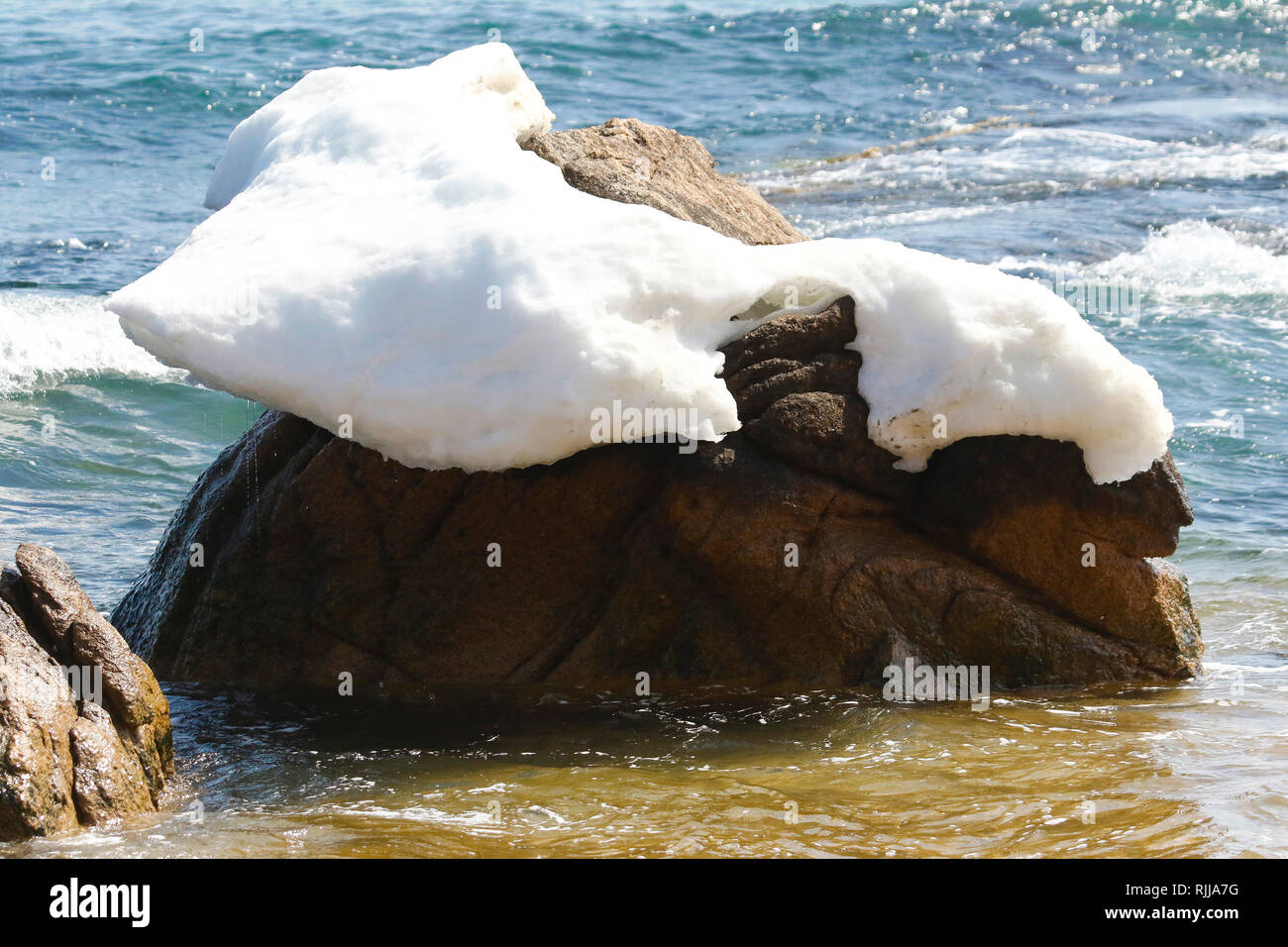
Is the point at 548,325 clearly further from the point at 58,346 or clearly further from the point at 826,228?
the point at 826,228

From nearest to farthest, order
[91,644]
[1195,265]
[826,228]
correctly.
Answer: [91,644]
[1195,265]
[826,228]

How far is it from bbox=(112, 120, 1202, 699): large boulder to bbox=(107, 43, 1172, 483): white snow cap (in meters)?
0.20

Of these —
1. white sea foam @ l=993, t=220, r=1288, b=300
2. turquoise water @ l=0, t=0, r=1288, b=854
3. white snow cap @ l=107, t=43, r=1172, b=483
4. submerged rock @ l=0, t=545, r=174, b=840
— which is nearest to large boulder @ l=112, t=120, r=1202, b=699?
white snow cap @ l=107, t=43, r=1172, b=483

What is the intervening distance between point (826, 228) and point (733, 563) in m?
10.3

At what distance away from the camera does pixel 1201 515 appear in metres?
8.66

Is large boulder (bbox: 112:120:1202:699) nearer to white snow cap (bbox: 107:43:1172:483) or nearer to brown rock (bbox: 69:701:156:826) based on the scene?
white snow cap (bbox: 107:43:1172:483)

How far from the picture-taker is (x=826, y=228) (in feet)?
49.6

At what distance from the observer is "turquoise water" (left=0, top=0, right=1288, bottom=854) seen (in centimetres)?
486

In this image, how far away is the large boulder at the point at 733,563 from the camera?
5406 millimetres

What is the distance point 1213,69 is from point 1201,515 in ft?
64.2

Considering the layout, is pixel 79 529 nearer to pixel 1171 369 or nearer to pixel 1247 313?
pixel 1171 369

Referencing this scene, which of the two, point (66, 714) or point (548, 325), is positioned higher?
point (548, 325)

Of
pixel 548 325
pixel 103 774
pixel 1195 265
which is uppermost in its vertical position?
pixel 1195 265

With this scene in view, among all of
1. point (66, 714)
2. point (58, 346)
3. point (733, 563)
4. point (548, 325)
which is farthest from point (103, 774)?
point (58, 346)
